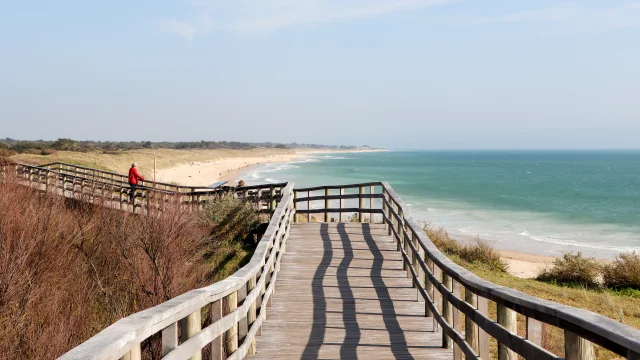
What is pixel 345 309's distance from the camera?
7.90m

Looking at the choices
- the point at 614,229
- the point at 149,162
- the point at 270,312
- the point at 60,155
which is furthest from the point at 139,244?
the point at 149,162

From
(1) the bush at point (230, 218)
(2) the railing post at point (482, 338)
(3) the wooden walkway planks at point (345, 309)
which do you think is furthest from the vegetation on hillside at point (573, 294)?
(1) the bush at point (230, 218)

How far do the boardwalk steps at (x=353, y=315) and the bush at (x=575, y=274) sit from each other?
7.02 m

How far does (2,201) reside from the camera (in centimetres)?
1408

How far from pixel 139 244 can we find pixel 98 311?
9.78ft

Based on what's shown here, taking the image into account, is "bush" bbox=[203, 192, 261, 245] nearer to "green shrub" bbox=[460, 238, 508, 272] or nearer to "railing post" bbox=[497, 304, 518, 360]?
"green shrub" bbox=[460, 238, 508, 272]

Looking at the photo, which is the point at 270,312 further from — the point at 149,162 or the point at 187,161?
the point at 187,161

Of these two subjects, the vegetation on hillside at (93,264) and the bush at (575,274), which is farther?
the bush at (575,274)

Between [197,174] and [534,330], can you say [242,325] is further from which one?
[197,174]

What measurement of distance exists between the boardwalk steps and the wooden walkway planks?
0.05ft

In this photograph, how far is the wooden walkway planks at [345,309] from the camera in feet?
20.6

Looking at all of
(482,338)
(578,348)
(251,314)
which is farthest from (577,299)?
(578,348)

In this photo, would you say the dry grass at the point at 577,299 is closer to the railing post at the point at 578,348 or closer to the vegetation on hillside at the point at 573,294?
the vegetation on hillside at the point at 573,294

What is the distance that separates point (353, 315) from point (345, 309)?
0.31 meters
